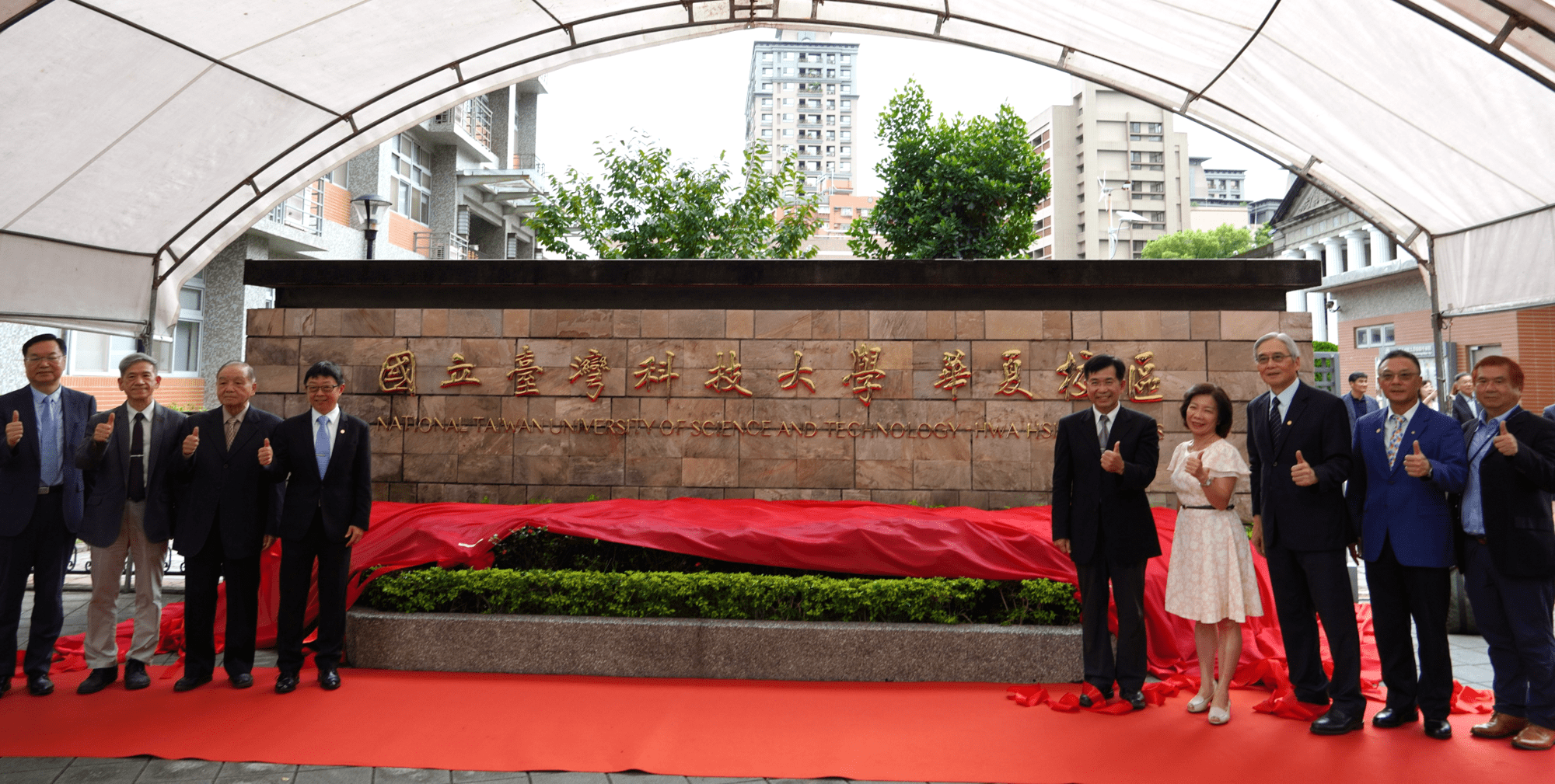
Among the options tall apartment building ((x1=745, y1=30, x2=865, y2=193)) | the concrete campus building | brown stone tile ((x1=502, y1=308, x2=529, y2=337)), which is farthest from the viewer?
tall apartment building ((x1=745, y1=30, x2=865, y2=193))

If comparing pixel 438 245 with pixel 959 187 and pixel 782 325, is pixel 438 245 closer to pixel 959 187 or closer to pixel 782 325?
pixel 959 187

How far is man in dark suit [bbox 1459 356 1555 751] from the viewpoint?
3.53 metres

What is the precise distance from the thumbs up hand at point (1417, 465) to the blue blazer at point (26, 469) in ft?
20.0

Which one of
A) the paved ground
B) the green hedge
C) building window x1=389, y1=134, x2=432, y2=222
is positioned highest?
building window x1=389, y1=134, x2=432, y2=222

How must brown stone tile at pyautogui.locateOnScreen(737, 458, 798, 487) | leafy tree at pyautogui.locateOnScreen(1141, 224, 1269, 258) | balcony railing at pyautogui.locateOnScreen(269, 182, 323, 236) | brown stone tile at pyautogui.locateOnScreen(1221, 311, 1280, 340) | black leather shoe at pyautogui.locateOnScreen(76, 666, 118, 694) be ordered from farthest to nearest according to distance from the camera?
leafy tree at pyautogui.locateOnScreen(1141, 224, 1269, 258)
balcony railing at pyautogui.locateOnScreen(269, 182, 323, 236)
brown stone tile at pyautogui.locateOnScreen(737, 458, 798, 487)
brown stone tile at pyautogui.locateOnScreen(1221, 311, 1280, 340)
black leather shoe at pyautogui.locateOnScreen(76, 666, 118, 694)

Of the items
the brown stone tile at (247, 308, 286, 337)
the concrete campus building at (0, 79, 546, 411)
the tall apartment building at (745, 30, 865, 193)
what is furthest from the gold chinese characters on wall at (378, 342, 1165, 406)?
the tall apartment building at (745, 30, 865, 193)

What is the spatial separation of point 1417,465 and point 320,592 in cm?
517

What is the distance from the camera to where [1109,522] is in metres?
4.12

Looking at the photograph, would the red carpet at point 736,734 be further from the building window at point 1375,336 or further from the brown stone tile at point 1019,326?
the building window at point 1375,336

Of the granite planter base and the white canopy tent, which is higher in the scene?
the white canopy tent

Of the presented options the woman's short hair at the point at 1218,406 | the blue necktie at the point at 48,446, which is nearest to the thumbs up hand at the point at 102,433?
the blue necktie at the point at 48,446

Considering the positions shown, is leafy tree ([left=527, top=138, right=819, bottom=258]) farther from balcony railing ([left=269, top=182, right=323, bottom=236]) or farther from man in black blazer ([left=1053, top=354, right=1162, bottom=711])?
man in black blazer ([left=1053, top=354, right=1162, bottom=711])

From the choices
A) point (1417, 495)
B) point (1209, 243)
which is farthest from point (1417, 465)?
point (1209, 243)

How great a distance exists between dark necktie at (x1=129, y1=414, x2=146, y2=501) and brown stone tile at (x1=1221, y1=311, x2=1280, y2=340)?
7043 millimetres
